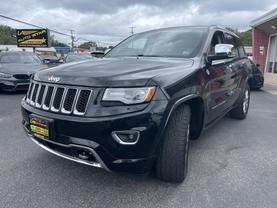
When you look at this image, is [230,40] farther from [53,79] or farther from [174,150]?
[53,79]

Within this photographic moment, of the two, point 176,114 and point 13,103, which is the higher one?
point 176,114

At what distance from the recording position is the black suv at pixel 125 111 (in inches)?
91.4

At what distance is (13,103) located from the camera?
7570 mm

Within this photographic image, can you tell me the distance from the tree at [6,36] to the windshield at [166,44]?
94.1 meters

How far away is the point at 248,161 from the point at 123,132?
82.1 inches

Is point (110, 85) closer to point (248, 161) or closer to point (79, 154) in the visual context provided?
point (79, 154)

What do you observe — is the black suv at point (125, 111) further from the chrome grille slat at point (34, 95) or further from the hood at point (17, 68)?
the hood at point (17, 68)

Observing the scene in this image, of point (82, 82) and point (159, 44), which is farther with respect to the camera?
point (159, 44)

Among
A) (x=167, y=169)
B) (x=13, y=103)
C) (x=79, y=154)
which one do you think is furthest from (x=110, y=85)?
(x=13, y=103)

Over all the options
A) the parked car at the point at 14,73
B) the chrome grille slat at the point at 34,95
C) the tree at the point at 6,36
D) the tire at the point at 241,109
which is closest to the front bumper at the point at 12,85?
the parked car at the point at 14,73

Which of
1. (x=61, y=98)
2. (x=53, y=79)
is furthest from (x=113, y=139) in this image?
(x=53, y=79)

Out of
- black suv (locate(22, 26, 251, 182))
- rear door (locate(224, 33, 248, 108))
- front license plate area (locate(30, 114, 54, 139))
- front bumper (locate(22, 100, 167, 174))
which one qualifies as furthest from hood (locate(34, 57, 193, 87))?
rear door (locate(224, 33, 248, 108))

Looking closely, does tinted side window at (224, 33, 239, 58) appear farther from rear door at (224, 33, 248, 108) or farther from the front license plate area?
the front license plate area

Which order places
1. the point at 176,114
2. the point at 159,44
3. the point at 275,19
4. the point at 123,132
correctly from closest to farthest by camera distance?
the point at 123,132, the point at 176,114, the point at 159,44, the point at 275,19
